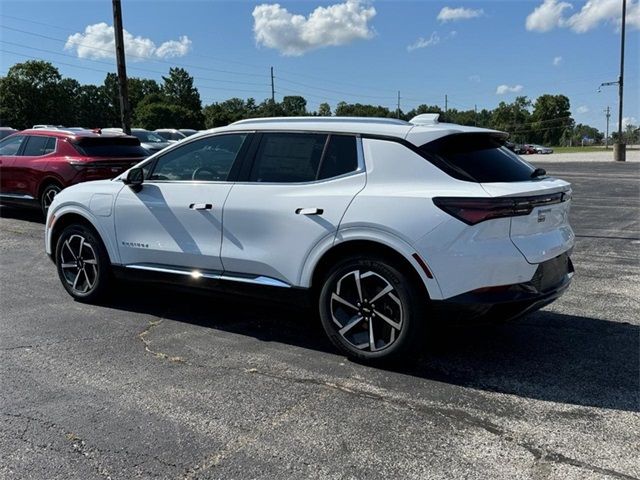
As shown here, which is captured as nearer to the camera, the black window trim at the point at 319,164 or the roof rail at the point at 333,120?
the black window trim at the point at 319,164

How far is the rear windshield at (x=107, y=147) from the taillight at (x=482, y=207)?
26.4 ft

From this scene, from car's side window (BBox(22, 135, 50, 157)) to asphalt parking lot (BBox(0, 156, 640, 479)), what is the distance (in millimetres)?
5679

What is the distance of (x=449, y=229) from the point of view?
3738 millimetres

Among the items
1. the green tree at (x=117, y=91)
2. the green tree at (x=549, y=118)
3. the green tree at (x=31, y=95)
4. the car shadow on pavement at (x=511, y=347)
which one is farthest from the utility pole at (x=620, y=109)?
the green tree at (x=549, y=118)

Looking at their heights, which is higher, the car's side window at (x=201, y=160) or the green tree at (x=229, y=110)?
the green tree at (x=229, y=110)

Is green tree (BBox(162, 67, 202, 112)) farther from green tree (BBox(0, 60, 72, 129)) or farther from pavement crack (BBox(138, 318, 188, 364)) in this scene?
pavement crack (BBox(138, 318, 188, 364))

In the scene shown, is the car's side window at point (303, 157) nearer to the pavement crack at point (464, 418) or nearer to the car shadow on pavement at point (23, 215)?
the pavement crack at point (464, 418)

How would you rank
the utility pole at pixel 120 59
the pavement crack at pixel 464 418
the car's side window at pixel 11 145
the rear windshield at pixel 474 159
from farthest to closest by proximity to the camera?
the utility pole at pixel 120 59, the car's side window at pixel 11 145, the rear windshield at pixel 474 159, the pavement crack at pixel 464 418

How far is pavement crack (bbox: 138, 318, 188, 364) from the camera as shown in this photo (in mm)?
4324

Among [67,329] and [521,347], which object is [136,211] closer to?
[67,329]

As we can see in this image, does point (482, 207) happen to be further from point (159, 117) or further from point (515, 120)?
point (515, 120)

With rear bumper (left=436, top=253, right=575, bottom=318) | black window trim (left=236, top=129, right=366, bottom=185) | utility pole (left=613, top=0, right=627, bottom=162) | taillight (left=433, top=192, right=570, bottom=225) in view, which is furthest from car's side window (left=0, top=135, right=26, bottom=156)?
utility pole (left=613, top=0, right=627, bottom=162)

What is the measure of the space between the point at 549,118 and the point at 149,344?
425 feet

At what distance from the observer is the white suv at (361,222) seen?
3756 millimetres
